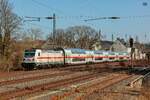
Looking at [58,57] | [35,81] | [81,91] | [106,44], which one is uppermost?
[106,44]

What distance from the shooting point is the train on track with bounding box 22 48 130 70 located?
52.2m

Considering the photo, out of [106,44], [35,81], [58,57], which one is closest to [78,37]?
[106,44]

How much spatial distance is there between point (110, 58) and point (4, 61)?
1801 inches

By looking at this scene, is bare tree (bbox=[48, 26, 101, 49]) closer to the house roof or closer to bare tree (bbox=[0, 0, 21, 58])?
the house roof

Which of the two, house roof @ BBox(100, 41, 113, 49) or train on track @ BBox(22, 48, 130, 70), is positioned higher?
house roof @ BBox(100, 41, 113, 49)

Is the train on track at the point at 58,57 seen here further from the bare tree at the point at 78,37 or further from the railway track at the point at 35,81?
the bare tree at the point at 78,37

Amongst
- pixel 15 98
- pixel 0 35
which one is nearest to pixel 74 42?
pixel 0 35

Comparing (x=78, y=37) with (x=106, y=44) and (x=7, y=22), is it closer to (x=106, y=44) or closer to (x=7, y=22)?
(x=106, y=44)

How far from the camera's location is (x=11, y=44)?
5909 cm

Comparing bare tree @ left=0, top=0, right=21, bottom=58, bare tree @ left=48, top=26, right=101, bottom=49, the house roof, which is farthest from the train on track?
the house roof

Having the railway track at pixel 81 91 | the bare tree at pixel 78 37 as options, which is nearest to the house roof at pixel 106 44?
the bare tree at pixel 78 37

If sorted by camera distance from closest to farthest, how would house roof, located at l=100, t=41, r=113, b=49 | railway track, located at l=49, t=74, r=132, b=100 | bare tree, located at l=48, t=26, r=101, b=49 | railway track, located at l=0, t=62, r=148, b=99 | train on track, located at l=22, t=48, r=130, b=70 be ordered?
Result: railway track, located at l=49, t=74, r=132, b=100 → railway track, located at l=0, t=62, r=148, b=99 → train on track, located at l=22, t=48, r=130, b=70 → bare tree, located at l=48, t=26, r=101, b=49 → house roof, located at l=100, t=41, r=113, b=49

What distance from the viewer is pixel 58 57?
60062 mm

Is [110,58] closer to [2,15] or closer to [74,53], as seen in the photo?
[74,53]
